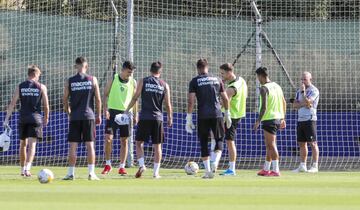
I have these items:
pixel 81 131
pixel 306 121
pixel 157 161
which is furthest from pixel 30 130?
pixel 306 121

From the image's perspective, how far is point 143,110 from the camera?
1436 centimetres

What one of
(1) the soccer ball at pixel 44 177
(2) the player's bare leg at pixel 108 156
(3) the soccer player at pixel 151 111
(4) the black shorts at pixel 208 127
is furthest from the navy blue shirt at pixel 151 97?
(1) the soccer ball at pixel 44 177

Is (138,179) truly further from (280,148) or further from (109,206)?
(280,148)

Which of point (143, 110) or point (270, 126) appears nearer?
point (143, 110)

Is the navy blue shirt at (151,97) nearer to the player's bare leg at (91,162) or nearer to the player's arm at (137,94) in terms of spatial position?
the player's arm at (137,94)

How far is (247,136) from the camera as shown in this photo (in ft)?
66.7

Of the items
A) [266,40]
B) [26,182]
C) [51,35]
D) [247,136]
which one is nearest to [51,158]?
[51,35]

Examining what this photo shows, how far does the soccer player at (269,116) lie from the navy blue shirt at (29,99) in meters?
4.18

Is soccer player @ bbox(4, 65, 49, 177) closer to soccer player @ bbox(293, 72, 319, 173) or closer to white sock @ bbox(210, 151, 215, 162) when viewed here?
white sock @ bbox(210, 151, 215, 162)

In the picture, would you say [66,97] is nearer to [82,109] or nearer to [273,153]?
[82,109]

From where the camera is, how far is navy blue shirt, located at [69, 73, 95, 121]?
533 inches

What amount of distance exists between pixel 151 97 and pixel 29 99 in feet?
7.40

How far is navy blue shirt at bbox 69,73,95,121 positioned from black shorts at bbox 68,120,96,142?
0.09 m

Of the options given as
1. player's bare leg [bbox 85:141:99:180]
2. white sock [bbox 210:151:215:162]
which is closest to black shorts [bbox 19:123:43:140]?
player's bare leg [bbox 85:141:99:180]
